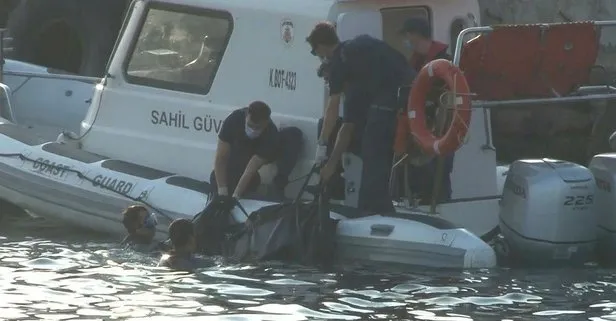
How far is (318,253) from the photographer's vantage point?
10.6m

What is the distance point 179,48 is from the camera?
1205 centimetres

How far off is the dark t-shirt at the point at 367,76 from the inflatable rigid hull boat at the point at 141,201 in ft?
2.27

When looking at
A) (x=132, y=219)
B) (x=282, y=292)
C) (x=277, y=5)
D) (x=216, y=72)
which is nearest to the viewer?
(x=282, y=292)

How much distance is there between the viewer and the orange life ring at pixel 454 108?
33.1ft

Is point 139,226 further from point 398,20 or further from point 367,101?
point 398,20

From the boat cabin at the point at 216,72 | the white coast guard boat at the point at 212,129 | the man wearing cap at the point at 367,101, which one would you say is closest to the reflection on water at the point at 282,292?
the white coast guard boat at the point at 212,129

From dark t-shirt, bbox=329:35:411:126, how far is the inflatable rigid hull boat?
69 cm

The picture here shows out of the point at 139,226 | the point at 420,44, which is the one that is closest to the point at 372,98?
the point at 420,44

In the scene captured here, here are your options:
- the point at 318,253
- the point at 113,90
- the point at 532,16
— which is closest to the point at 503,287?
the point at 318,253

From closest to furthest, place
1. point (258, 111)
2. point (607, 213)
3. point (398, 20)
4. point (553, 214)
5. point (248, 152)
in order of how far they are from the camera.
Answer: point (553, 214) < point (607, 213) < point (258, 111) < point (248, 152) < point (398, 20)

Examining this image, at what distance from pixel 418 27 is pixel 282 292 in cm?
208

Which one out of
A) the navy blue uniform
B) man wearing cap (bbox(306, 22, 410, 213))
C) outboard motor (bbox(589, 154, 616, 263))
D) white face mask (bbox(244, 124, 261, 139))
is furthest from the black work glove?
outboard motor (bbox(589, 154, 616, 263))

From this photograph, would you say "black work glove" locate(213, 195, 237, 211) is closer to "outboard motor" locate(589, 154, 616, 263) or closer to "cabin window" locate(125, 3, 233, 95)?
"cabin window" locate(125, 3, 233, 95)

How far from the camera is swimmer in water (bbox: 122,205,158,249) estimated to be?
439 inches
